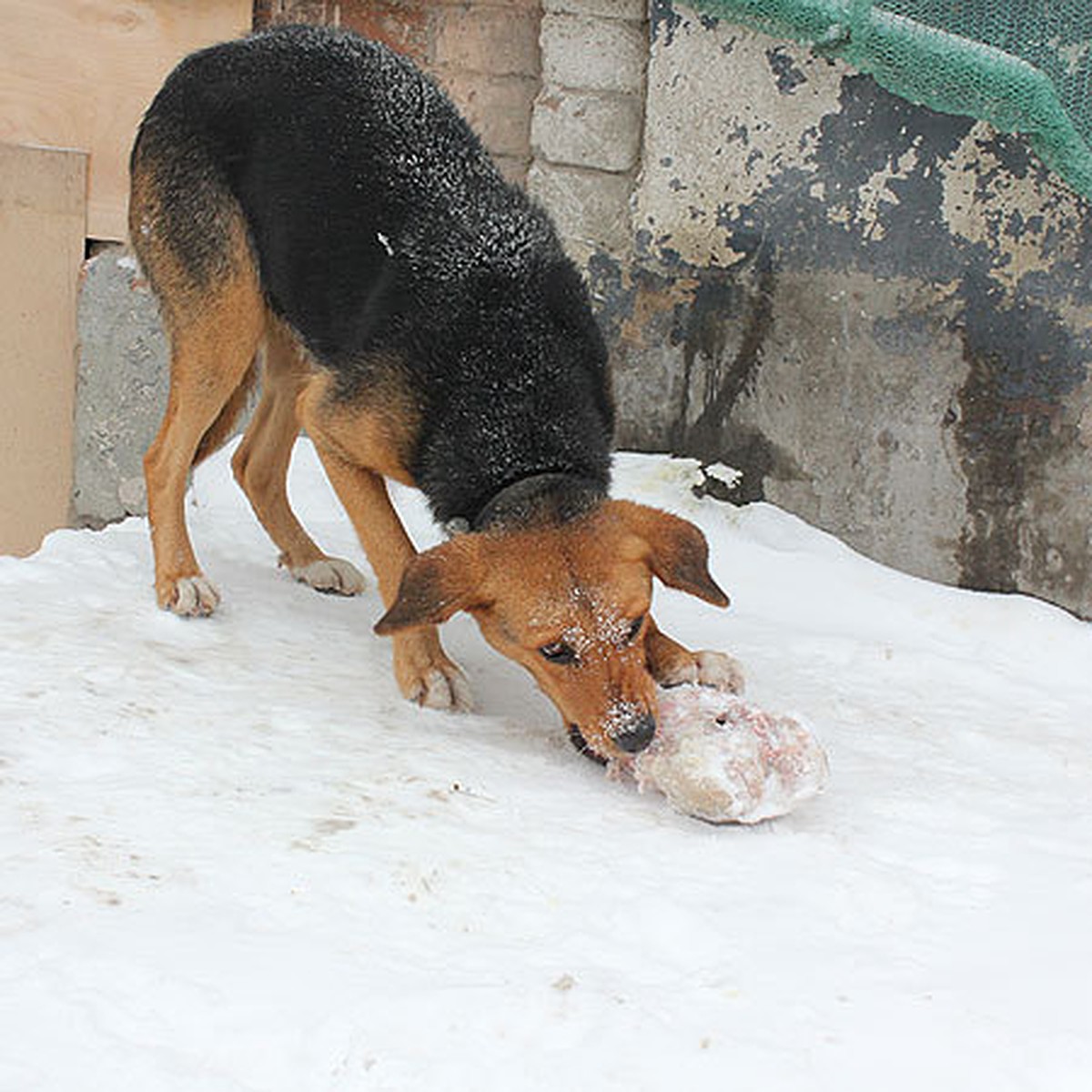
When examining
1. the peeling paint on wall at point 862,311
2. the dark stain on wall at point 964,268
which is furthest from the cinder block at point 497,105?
the dark stain on wall at point 964,268

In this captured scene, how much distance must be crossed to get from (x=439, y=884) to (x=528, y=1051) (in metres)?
0.51

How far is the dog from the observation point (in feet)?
10.0

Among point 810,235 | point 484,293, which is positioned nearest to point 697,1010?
point 484,293

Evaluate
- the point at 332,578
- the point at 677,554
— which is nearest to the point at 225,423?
the point at 332,578

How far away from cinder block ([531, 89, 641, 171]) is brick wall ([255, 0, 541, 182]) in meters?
0.17

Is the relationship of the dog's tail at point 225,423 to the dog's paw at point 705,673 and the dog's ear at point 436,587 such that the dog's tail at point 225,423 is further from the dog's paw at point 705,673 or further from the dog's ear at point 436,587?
the dog's paw at point 705,673

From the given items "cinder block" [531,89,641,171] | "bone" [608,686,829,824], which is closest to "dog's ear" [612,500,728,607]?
"bone" [608,686,829,824]

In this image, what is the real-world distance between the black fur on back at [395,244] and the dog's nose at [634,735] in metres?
0.68

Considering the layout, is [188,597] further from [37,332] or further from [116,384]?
[37,332]

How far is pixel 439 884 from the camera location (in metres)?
2.48

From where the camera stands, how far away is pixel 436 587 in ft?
9.92

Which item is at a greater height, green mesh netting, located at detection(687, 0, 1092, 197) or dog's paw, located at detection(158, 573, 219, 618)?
green mesh netting, located at detection(687, 0, 1092, 197)

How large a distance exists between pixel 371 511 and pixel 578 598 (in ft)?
3.06

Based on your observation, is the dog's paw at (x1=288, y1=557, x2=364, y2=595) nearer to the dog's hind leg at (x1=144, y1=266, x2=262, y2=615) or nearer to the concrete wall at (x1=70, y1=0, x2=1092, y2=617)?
the dog's hind leg at (x1=144, y1=266, x2=262, y2=615)
